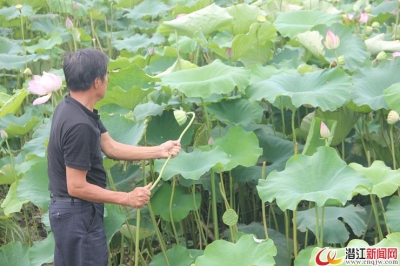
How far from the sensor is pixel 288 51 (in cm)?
298

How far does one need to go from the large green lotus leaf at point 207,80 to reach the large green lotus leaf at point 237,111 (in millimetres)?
134

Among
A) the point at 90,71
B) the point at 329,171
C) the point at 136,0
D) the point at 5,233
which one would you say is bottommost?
the point at 5,233

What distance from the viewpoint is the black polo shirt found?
5.92 ft

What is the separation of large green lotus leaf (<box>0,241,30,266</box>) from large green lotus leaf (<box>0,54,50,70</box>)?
52.6 inches

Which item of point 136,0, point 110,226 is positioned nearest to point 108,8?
point 136,0

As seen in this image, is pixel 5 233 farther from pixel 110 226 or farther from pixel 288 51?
pixel 288 51

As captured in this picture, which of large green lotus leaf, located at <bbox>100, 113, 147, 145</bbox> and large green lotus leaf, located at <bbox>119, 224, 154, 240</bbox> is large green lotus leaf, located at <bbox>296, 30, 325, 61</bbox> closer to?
large green lotus leaf, located at <bbox>100, 113, 147, 145</bbox>

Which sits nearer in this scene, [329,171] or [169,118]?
[329,171]

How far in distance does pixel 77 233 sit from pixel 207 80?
71cm

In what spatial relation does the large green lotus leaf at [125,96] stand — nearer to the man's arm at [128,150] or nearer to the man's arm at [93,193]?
the man's arm at [128,150]

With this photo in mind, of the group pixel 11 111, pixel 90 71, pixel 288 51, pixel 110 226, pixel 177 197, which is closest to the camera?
pixel 90 71

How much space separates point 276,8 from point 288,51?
0.64 m

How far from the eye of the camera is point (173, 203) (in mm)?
2381

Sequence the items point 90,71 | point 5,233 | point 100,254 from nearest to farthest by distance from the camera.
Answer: point 90,71
point 100,254
point 5,233
